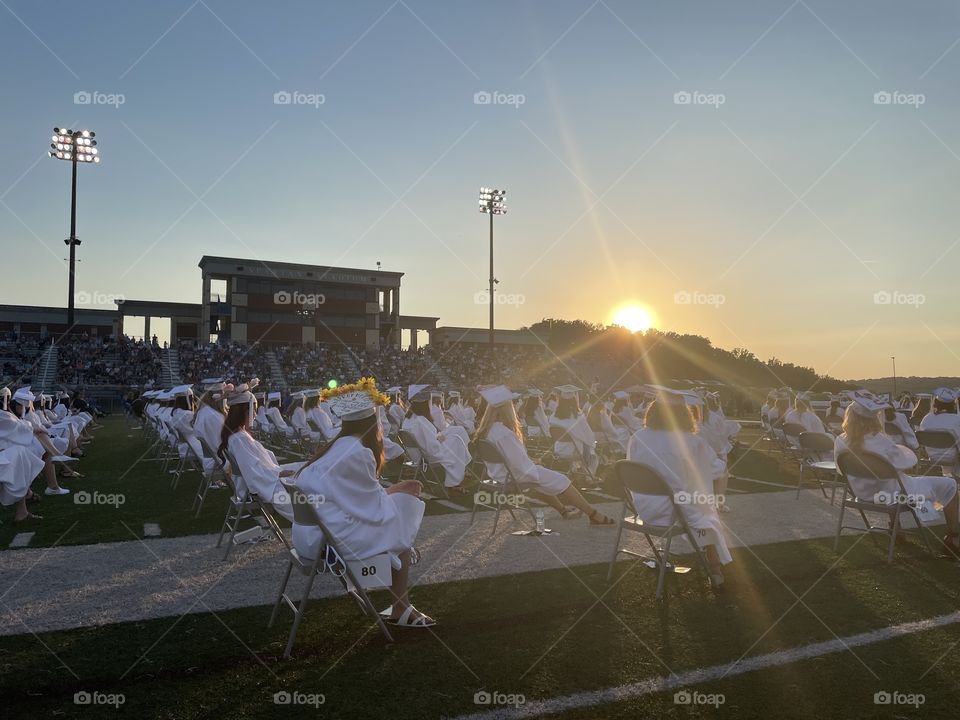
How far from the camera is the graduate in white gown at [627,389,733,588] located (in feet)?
18.7

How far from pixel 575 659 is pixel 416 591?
1.78m

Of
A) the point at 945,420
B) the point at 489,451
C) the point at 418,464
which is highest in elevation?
the point at 945,420

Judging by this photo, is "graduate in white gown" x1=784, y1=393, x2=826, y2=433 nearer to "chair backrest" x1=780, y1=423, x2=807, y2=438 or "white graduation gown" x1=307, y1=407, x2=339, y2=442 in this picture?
"chair backrest" x1=780, y1=423, x2=807, y2=438

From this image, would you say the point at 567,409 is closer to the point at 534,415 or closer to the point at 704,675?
the point at 534,415

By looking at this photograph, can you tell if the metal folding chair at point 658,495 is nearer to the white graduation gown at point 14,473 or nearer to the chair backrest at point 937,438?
the chair backrest at point 937,438

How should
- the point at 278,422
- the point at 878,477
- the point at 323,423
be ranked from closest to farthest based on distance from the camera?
the point at 878,477 → the point at 323,423 → the point at 278,422

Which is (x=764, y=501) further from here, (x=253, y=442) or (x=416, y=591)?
(x=253, y=442)

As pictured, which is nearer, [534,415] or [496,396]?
[496,396]

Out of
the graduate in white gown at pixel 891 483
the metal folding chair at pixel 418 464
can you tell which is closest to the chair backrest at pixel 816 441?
the graduate in white gown at pixel 891 483

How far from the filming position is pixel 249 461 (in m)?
6.70

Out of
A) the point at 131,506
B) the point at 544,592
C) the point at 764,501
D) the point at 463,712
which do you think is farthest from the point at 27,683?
the point at 764,501

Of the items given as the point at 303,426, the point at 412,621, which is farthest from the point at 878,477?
the point at 303,426

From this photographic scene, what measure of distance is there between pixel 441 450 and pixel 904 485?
6483 millimetres

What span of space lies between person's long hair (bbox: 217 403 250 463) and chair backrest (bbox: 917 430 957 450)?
26.9 ft
